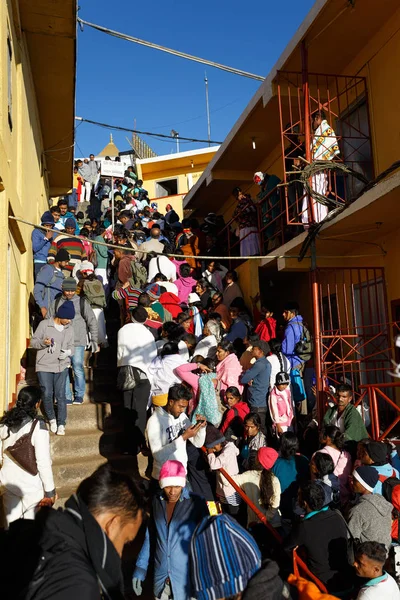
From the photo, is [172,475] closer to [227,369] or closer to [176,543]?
[176,543]

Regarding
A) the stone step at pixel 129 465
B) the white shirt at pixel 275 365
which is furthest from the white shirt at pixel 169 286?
the stone step at pixel 129 465

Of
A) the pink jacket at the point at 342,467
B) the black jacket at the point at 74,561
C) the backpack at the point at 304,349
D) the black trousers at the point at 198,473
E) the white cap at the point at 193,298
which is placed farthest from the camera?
the white cap at the point at 193,298

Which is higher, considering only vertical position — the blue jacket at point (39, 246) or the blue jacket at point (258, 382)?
the blue jacket at point (39, 246)

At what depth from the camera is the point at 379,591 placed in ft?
11.8

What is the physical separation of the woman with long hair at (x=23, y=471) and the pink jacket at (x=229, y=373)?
3372 millimetres

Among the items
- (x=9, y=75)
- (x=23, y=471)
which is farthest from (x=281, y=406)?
(x=9, y=75)

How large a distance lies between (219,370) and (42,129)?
8560 mm

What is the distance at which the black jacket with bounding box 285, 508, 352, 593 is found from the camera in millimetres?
4062

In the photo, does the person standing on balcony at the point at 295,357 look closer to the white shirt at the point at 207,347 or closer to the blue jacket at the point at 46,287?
the white shirt at the point at 207,347

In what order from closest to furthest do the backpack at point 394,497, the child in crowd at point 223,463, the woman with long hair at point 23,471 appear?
the backpack at point 394,497, the woman with long hair at point 23,471, the child in crowd at point 223,463

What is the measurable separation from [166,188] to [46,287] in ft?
61.1

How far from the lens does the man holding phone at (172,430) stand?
5.48m

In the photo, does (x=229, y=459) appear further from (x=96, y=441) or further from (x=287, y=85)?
(x=287, y=85)

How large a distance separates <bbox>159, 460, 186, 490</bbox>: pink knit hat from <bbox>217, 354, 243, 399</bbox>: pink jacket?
3.60 metres
